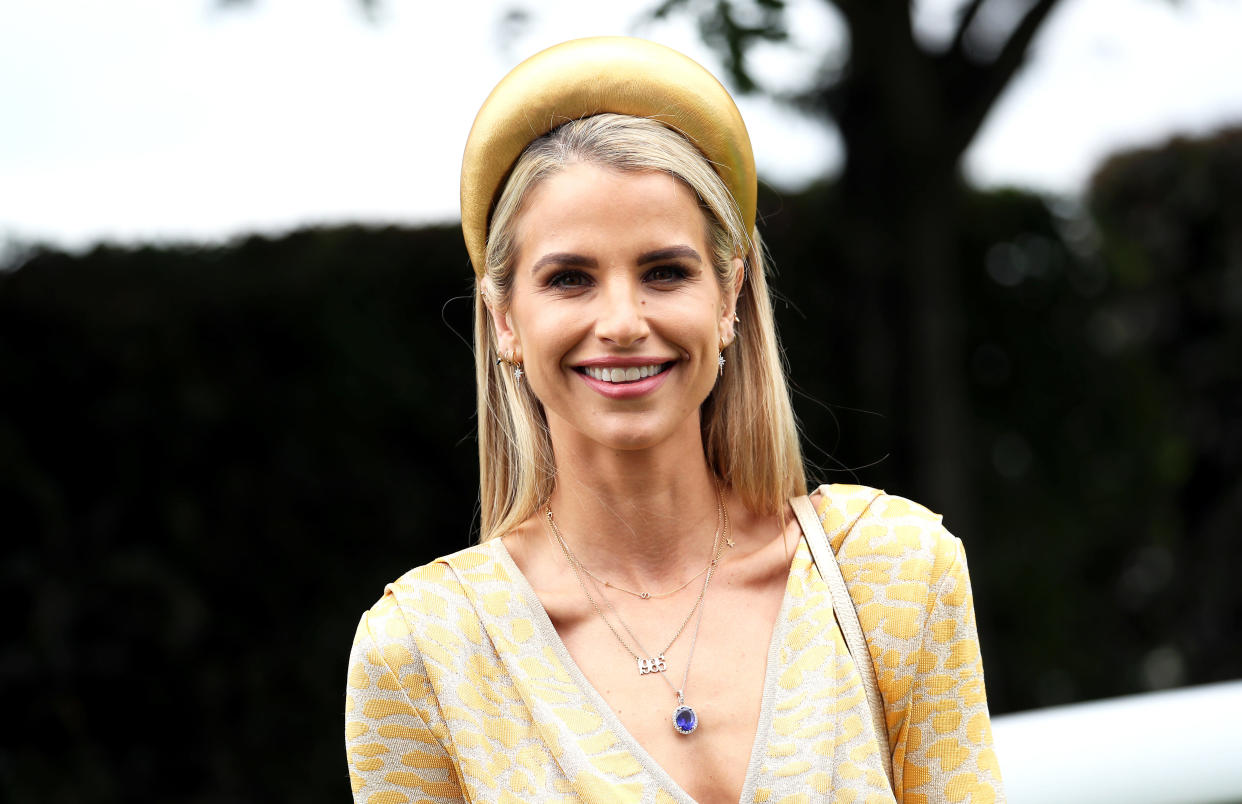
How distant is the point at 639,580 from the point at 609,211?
0.62 meters

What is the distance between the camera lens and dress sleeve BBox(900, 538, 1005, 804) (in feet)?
7.24

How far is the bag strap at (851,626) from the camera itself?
7.19ft

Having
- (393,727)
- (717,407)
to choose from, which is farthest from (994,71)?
(393,727)

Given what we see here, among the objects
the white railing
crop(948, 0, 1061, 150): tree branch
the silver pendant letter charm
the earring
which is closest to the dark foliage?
crop(948, 0, 1061, 150): tree branch

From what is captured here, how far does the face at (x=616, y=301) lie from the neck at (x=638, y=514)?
13cm

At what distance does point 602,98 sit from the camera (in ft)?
7.20

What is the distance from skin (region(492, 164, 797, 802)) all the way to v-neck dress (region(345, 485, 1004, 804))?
6 centimetres

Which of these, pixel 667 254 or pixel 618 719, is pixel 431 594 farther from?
pixel 667 254

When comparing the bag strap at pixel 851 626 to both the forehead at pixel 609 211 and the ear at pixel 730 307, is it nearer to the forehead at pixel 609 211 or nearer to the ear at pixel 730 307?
the ear at pixel 730 307

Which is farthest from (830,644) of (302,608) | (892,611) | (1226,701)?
(302,608)

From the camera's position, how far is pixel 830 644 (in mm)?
2191

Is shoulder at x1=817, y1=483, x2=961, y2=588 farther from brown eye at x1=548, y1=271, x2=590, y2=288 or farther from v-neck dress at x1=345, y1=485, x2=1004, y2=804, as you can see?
brown eye at x1=548, y1=271, x2=590, y2=288

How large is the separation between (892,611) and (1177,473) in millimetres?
5029

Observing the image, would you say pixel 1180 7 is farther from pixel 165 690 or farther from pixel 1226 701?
pixel 165 690
